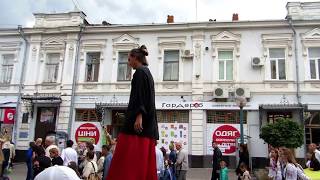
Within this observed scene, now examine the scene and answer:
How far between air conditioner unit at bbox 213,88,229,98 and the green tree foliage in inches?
152

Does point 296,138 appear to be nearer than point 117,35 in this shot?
Yes

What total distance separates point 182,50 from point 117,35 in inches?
176

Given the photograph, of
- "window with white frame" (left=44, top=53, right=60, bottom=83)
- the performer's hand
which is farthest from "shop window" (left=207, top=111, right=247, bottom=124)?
the performer's hand

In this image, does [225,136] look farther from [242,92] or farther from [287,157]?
[287,157]

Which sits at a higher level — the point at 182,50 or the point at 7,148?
the point at 182,50

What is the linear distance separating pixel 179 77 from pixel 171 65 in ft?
3.37

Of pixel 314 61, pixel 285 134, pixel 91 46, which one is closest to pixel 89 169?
pixel 285 134

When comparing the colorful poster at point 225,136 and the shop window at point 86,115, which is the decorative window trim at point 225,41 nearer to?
the colorful poster at point 225,136

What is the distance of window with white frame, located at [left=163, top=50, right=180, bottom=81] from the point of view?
21859 millimetres

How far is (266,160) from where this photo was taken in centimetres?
1969

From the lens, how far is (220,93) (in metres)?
20.4

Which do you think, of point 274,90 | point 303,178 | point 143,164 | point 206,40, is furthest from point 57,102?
point 143,164

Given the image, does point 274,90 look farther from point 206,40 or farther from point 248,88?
point 206,40

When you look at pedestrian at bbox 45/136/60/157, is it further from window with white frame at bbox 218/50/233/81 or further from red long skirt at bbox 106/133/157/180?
window with white frame at bbox 218/50/233/81
